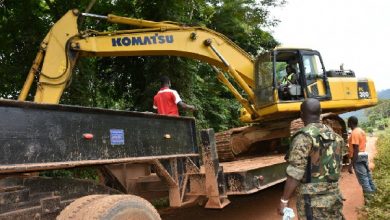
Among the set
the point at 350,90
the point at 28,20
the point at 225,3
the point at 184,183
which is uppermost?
the point at 225,3

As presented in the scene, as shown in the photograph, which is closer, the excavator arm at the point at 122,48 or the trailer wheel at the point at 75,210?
the trailer wheel at the point at 75,210

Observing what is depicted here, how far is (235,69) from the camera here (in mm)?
9133

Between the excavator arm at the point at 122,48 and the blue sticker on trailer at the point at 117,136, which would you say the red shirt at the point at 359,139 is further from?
the blue sticker on trailer at the point at 117,136

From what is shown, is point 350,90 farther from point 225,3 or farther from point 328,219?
point 225,3

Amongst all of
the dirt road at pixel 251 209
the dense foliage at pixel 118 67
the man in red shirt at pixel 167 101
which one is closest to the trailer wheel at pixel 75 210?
the man in red shirt at pixel 167 101

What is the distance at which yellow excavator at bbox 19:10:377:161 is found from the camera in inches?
284

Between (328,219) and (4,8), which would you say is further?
(4,8)

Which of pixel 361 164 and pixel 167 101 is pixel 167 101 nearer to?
pixel 167 101

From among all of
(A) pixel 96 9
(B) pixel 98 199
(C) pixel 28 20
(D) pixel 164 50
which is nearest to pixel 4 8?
(C) pixel 28 20

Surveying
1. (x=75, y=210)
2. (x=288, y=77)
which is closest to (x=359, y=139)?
(x=288, y=77)

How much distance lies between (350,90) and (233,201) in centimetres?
371

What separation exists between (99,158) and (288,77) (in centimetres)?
606

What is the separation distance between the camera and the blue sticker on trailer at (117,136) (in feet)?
12.5

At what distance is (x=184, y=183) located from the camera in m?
4.87
